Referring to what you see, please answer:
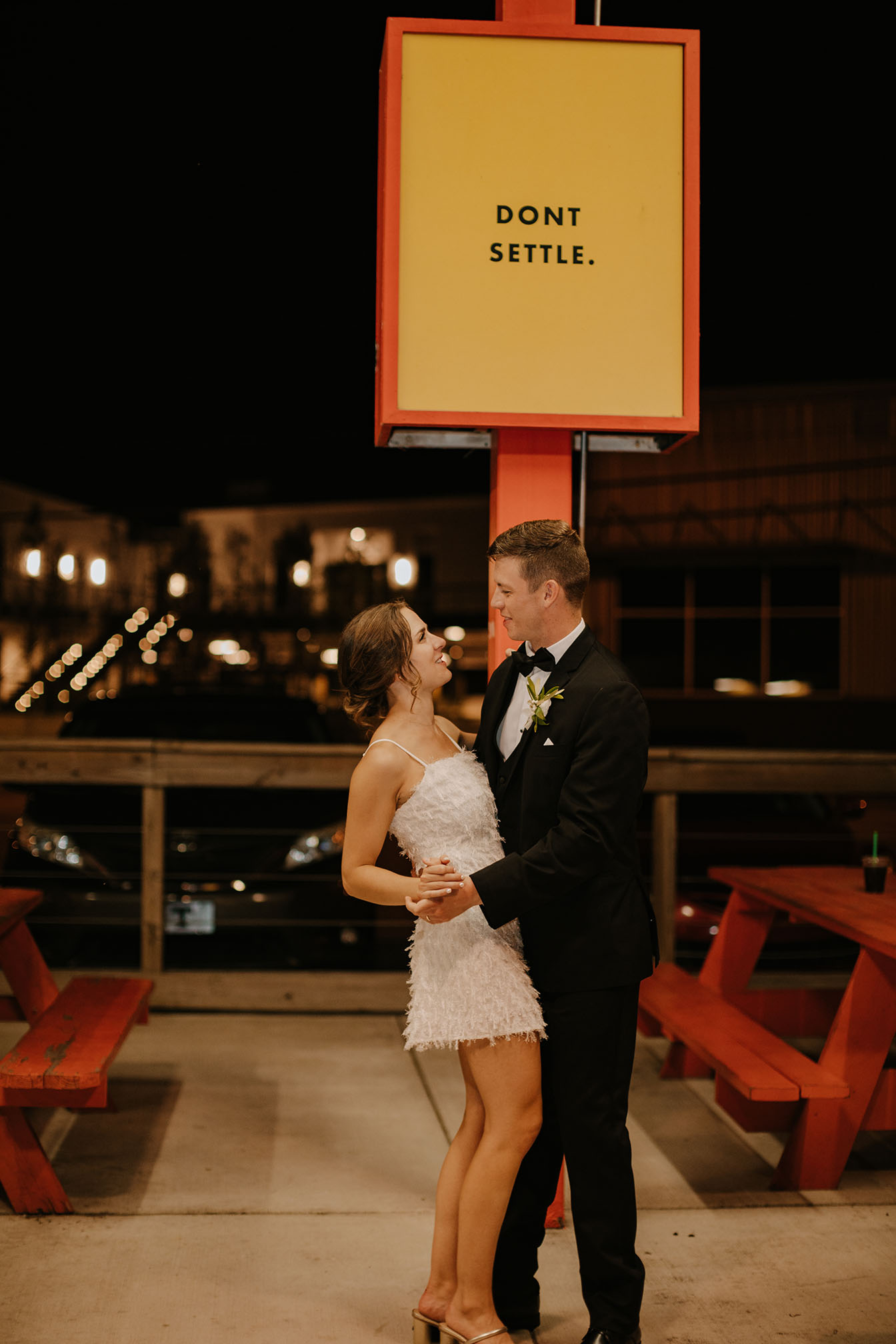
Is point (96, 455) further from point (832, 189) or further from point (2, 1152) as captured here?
point (2, 1152)

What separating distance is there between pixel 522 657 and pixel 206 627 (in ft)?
145

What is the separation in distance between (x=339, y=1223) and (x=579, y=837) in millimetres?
1739

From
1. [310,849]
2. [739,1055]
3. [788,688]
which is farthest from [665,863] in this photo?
[788,688]

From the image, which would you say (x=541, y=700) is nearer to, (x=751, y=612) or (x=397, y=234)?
(x=397, y=234)

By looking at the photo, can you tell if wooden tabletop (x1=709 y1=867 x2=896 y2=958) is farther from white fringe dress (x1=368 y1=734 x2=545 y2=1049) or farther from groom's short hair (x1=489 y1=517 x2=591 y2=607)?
groom's short hair (x1=489 y1=517 x2=591 y2=607)

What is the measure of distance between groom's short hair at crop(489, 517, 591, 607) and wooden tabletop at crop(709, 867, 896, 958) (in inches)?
63.6

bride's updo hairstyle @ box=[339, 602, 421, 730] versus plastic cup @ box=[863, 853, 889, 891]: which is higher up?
bride's updo hairstyle @ box=[339, 602, 421, 730]

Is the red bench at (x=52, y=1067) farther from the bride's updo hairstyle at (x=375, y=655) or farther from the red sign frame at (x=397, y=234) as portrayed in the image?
the red sign frame at (x=397, y=234)

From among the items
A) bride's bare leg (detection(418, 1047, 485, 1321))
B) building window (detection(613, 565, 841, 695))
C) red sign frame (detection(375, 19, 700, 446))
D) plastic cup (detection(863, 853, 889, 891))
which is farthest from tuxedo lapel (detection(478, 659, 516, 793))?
building window (detection(613, 565, 841, 695))

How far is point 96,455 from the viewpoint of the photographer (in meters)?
34.4

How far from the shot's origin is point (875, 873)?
4.33m

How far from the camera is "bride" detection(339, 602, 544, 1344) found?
2.69 meters

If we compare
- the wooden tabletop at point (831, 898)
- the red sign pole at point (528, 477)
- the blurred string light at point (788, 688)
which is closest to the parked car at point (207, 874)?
the wooden tabletop at point (831, 898)

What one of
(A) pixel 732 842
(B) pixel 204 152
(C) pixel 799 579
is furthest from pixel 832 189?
(C) pixel 799 579
